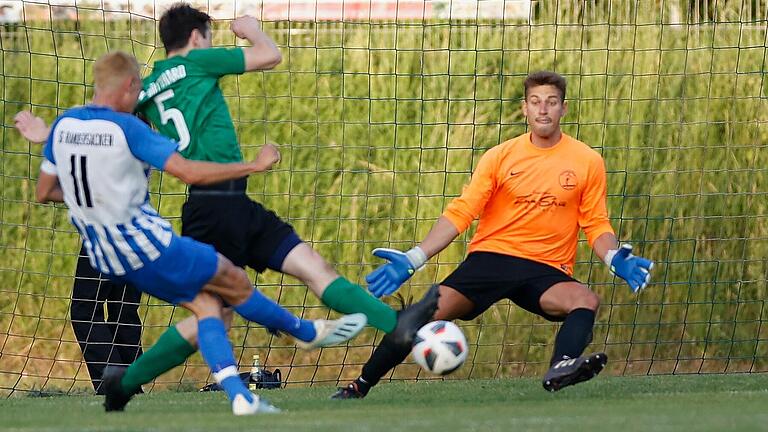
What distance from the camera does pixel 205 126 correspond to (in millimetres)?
6961

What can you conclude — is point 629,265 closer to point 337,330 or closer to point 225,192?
point 337,330

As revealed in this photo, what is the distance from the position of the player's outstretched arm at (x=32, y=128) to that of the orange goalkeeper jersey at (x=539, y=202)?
7.08 feet

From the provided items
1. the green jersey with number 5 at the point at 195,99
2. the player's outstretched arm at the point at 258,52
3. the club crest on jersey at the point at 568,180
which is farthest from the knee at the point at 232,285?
the club crest on jersey at the point at 568,180

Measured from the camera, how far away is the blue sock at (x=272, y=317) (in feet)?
21.5

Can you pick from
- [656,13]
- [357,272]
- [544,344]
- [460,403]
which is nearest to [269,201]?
[357,272]

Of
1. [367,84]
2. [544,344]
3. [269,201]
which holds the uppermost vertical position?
[367,84]

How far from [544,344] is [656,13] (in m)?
2.69

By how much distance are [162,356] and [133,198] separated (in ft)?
2.54

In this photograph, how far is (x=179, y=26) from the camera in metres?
7.04

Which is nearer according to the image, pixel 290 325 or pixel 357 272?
pixel 290 325

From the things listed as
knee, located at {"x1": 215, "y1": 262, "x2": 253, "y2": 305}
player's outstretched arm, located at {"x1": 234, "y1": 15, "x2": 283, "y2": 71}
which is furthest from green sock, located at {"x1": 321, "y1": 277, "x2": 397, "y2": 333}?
player's outstretched arm, located at {"x1": 234, "y1": 15, "x2": 283, "y2": 71}

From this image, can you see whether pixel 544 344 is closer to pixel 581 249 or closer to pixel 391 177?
pixel 581 249

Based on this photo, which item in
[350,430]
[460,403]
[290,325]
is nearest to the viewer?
[350,430]

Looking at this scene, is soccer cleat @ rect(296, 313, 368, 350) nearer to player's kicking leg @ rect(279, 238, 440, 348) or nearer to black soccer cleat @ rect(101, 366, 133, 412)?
player's kicking leg @ rect(279, 238, 440, 348)
